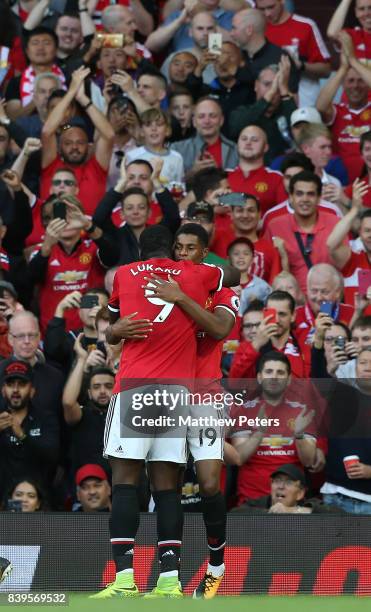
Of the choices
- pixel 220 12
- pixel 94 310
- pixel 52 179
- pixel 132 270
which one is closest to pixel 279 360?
pixel 94 310

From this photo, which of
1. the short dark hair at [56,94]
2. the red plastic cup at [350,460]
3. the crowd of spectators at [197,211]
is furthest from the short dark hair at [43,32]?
the red plastic cup at [350,460]

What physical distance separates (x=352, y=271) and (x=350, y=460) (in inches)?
98.6

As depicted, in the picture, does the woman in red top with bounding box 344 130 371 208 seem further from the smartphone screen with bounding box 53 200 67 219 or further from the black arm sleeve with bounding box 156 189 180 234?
the smartphone screen with bounding box 53 200 67 219

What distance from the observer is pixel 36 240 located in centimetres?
1344

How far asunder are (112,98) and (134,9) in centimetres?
231

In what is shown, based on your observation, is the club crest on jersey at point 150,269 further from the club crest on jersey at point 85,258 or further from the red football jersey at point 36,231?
the red football jersey at point 36,231

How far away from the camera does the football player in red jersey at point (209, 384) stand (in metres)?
8.41

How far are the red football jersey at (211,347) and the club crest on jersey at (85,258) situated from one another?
4165 mm

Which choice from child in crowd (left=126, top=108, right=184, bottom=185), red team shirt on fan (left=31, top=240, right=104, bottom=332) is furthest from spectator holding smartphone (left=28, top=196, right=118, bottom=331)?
child in crowd (left=126, top=108, right=184, bottom=185)

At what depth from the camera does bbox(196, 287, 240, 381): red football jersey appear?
28.8 ft

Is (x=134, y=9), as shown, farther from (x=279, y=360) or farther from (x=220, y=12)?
(x=279, y=360)

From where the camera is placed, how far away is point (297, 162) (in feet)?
44.9

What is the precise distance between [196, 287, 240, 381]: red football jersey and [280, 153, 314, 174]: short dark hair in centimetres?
501

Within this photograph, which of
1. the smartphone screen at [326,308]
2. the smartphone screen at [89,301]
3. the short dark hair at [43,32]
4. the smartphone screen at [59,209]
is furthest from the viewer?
the short dark hair at [43,32]
